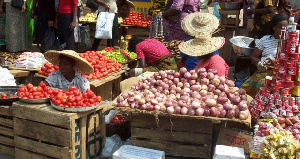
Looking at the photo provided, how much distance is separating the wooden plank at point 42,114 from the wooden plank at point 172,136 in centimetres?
76

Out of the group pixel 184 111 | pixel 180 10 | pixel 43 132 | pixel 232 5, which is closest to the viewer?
pixel 184 111

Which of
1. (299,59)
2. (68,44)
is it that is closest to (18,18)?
(68,44)

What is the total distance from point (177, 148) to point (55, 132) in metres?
1.26

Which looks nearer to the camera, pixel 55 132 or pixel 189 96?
pixel 55 132

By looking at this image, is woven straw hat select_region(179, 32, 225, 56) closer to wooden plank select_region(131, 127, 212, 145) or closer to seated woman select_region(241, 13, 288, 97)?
seated woman select_region(241, 13, 288, 97)

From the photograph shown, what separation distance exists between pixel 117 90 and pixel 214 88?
2.57 metres

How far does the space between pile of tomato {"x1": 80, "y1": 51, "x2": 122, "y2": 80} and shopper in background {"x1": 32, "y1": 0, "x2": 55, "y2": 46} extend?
2036 mm

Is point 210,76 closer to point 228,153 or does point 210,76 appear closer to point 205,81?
point 205,81

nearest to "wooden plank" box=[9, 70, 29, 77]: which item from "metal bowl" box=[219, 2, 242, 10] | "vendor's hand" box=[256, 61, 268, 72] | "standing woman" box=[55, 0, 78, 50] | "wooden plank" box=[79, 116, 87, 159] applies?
"standing woman" box=[55, 0, 78, 50]

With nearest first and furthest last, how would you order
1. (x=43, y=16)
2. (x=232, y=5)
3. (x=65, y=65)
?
1. (x=65, y=65)
2. (x=43, y=16)
3. (x=232, y=5)

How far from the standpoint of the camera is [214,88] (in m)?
4.06

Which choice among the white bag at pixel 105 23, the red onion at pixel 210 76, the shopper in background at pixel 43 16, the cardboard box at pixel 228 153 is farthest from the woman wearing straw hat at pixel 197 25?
the shopper in background at pixel 43 16

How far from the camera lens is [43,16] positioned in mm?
8016

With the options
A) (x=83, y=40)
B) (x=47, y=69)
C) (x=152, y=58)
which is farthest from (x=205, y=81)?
(x=83, y=40)
